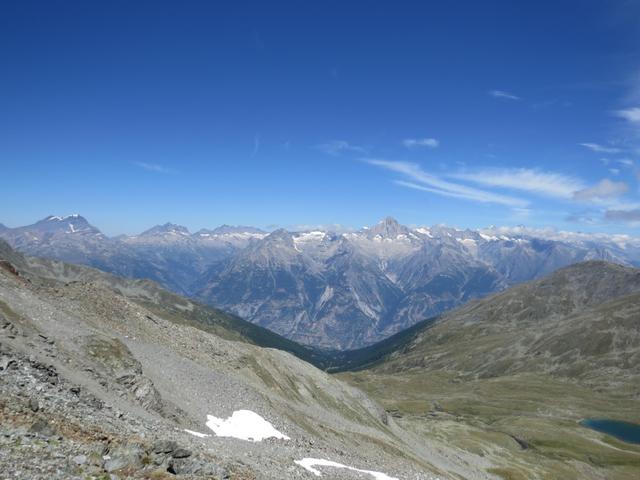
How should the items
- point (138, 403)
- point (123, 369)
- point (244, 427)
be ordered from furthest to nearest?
1. point (244, 427)
2. point (123, 369)
3. point (138, 403)

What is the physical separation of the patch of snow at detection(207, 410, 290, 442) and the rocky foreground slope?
0.84m

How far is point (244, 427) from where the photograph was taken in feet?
184

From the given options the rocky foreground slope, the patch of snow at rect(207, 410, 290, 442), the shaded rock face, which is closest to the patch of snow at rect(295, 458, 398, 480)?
the rocky foreground slope

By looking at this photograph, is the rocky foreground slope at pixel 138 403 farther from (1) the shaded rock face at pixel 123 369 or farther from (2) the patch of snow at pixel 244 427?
(2) the patch of snow at pixel 244 427

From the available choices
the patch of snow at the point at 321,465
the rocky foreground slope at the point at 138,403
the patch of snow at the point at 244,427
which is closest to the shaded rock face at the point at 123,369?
the rocky foreground slope at the point at 138,403

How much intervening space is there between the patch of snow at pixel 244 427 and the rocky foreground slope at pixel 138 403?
Answer: 0.84m

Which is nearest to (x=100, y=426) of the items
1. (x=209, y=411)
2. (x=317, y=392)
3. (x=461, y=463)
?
(x=209, y=411)

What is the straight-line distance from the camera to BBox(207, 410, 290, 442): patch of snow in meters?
53.4

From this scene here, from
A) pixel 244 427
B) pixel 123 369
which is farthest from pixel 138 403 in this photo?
pixel 244 427

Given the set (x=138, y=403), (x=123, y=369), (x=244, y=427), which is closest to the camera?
(x=138, y=403)

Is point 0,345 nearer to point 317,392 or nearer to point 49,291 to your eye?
point 49,291

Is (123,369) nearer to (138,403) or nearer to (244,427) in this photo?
(138,403)

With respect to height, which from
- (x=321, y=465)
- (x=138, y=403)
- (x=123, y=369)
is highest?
(x=123, y=369)

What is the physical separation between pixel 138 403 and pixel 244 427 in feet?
46.0
